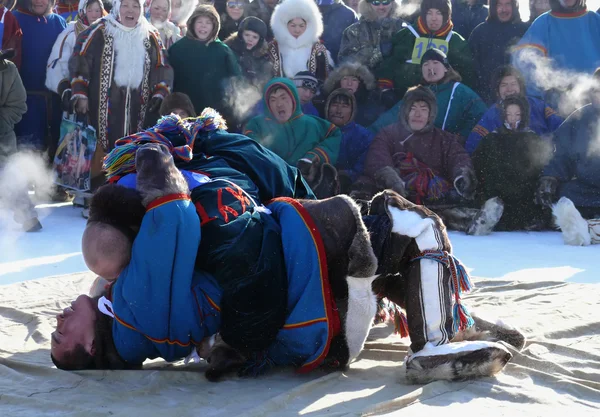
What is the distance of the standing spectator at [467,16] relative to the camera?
7336 mm

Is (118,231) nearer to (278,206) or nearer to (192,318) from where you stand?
(192,318)

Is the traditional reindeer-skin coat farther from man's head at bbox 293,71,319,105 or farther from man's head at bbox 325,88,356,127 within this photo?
man's head at bbox 325,88,356,127

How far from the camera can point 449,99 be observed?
21.3 feet

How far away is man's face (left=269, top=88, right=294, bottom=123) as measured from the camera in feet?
21.0

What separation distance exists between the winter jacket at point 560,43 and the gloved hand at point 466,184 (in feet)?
3.88

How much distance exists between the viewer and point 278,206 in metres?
2.76

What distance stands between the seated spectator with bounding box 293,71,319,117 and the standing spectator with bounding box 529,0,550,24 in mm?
2071

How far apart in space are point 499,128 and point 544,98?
0.75 m

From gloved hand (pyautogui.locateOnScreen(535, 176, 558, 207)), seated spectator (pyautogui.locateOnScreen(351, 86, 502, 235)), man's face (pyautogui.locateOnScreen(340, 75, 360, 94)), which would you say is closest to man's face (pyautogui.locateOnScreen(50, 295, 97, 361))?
seated spectator (pyautogui.locateOnScreen(351, 86, 502, 235))

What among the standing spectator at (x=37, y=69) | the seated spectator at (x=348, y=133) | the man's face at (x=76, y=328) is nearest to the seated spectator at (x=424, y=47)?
the seated spectator at (x=348, y=133)

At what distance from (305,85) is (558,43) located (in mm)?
2089

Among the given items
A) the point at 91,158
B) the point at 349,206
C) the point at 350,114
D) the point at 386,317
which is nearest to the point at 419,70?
the point at 350,114

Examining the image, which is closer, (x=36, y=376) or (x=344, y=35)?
(x=36, y=376)

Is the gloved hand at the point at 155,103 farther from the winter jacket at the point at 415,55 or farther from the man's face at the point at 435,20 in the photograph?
the man's face at the point at 435,20
